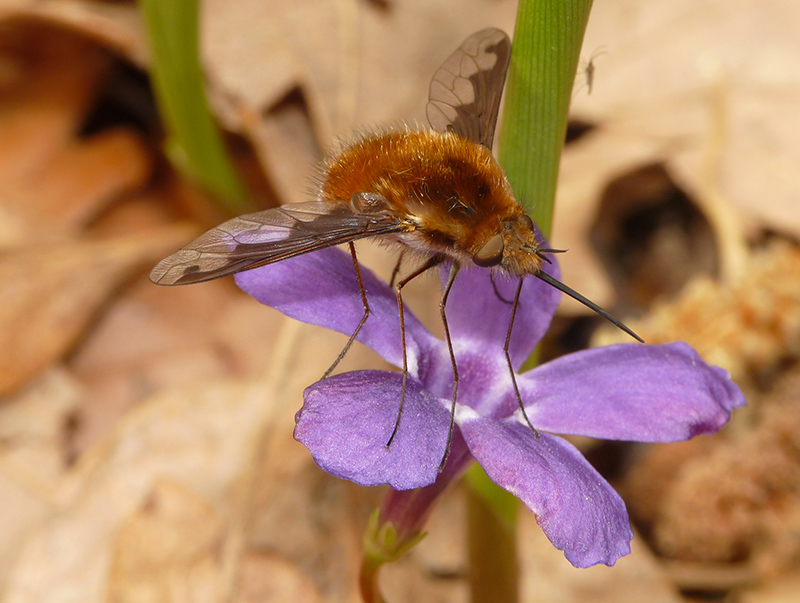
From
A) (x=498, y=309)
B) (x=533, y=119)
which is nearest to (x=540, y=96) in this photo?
(x=533, y=119)

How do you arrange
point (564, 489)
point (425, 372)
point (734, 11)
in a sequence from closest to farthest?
1. point (564, 489)
2. point (425, 372)
3. point (734, 11)

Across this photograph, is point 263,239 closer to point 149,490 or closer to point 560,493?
point 560,493

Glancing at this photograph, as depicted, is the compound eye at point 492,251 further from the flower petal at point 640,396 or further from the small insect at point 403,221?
the flower petal at point 640,396

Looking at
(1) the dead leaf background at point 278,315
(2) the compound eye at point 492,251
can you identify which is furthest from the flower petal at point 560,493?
(1) the dead leaf background at point 278,315

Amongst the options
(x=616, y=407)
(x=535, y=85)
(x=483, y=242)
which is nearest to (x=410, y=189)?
(x=483, y=242)

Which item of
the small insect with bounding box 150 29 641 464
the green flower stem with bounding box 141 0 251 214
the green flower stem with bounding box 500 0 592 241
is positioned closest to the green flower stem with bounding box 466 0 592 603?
the green flower stem with bounding box 500 0 592 241

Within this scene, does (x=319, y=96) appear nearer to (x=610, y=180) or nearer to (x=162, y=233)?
(x=162, y=233)

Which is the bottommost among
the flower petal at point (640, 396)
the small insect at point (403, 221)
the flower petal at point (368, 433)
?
the flower petal at point (640, 396)
